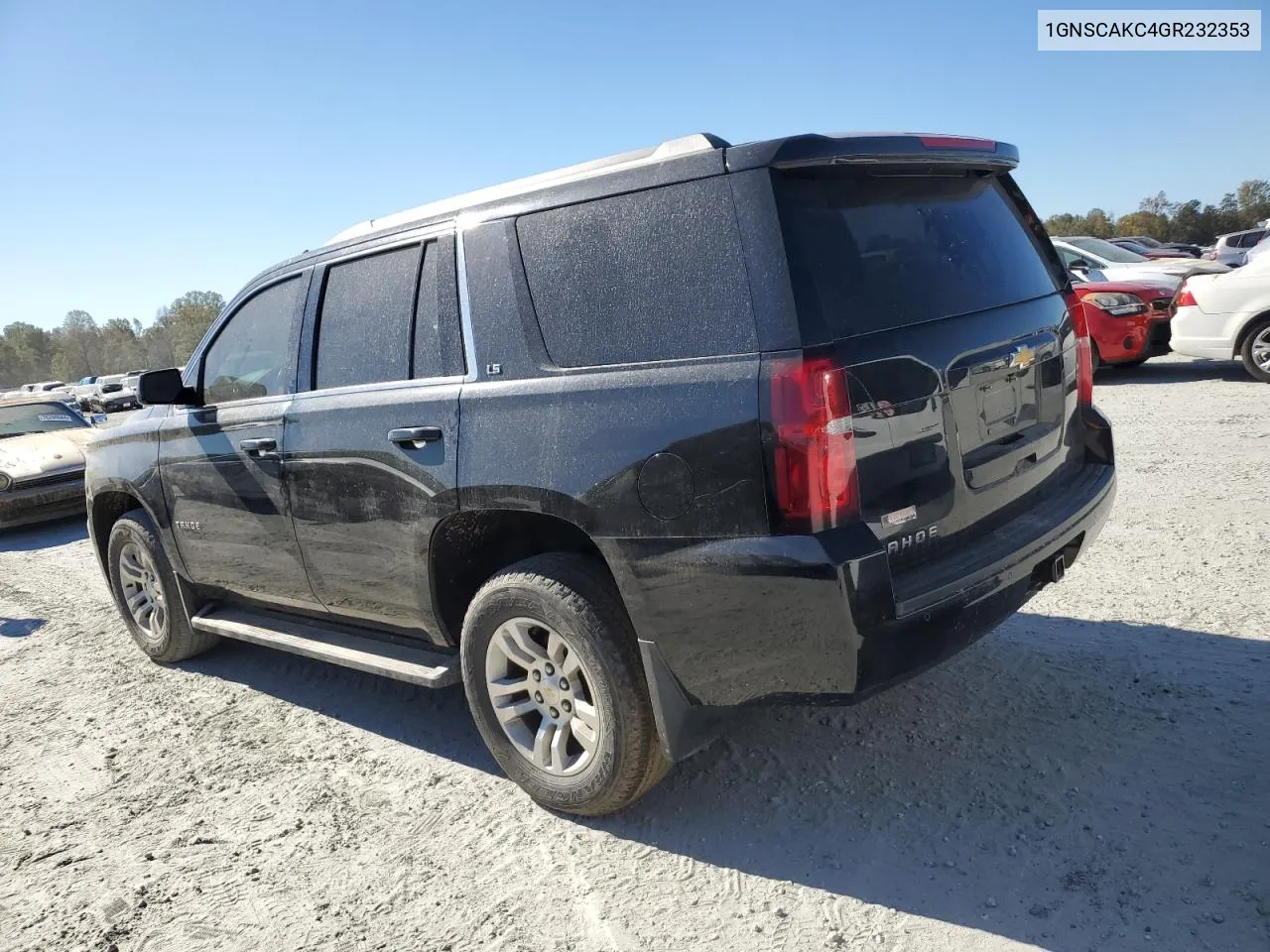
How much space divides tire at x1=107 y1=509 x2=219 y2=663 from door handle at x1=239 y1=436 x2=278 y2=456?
1.19 meters

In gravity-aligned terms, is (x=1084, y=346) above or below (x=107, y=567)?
above

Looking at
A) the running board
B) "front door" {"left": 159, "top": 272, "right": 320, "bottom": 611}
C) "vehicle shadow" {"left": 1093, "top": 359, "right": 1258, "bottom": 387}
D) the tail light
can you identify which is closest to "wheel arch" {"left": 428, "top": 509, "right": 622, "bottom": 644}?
the running board

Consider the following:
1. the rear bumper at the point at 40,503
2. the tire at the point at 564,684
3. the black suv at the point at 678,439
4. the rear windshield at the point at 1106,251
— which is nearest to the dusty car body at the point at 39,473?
the rear bumper at the point at 40,503

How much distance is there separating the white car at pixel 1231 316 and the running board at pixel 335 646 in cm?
976

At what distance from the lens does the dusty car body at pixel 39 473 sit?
9.83 metres

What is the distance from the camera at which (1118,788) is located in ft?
9.55

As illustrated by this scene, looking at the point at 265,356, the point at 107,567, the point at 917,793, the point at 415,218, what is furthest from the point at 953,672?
the point at 107,567

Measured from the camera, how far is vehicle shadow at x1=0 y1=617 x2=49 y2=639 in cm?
621

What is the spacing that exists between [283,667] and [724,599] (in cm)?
340

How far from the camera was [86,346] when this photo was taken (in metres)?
120

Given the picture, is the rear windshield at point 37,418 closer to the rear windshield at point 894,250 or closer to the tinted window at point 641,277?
the tinted window at point 641,277

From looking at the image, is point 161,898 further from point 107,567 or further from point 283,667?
point 107,567

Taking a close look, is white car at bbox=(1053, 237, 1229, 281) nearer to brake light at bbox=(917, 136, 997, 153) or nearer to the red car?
the red car

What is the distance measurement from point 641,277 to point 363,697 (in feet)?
9.00
